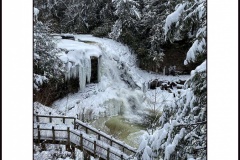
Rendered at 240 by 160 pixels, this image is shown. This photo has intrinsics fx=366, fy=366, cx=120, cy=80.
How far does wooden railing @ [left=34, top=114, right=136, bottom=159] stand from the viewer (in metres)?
3.55

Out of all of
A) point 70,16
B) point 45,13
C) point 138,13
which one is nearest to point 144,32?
point 138,13

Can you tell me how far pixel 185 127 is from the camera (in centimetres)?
296

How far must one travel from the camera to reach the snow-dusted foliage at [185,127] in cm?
291

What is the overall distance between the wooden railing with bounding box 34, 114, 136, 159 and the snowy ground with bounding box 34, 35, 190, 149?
58 millimetres

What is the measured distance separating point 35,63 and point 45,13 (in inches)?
19.6

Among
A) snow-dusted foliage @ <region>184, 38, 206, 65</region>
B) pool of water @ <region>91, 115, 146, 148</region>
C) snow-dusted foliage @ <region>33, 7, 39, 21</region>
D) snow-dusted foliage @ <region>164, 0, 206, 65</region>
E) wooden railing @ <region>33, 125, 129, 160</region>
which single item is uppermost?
snow-dusted foliage @ <region>33, 7, 39, 21</region>

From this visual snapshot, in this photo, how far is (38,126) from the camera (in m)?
3.55

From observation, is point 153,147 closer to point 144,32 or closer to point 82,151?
point 82,151

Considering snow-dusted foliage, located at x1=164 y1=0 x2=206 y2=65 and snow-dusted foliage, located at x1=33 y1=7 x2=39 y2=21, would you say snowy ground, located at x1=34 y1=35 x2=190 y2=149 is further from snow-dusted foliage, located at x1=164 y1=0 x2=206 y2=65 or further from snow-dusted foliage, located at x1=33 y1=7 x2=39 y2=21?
snow-dusted foliage, located at x1=164 y1=0 x2=206 y2=65

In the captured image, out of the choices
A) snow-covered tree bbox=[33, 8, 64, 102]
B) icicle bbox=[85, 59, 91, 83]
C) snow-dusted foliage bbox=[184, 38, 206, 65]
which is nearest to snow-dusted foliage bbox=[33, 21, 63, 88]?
snow-covered tree bbox=[33, 8, 64, 102]

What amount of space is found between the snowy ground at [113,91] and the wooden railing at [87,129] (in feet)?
0.19

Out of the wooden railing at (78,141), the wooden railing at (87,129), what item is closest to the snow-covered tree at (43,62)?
the wooden railing at (87,129)
